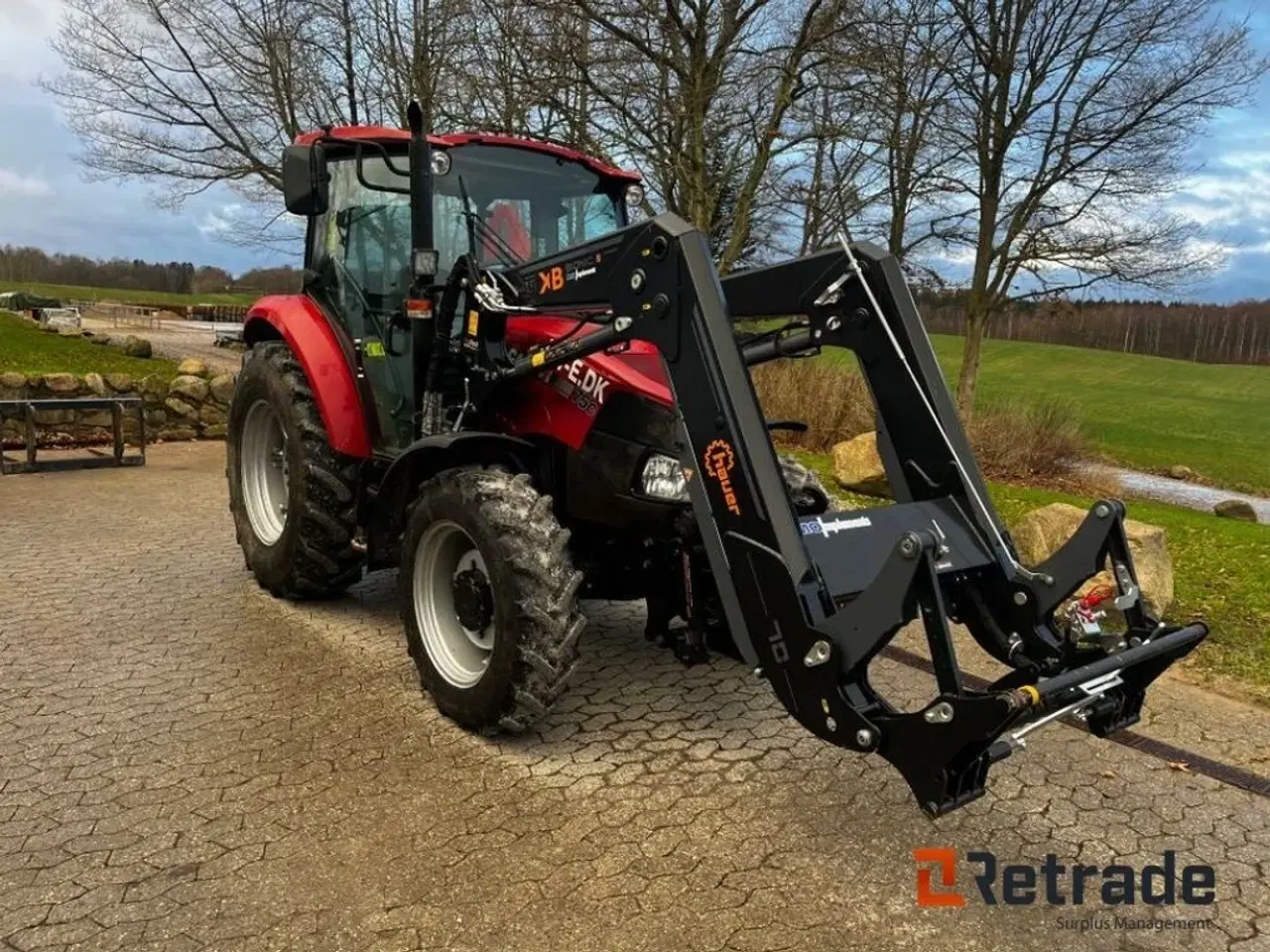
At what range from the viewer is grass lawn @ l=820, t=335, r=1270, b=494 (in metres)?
23.6

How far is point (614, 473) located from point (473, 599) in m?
0.75

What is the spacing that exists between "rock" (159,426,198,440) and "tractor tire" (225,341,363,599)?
7.08m

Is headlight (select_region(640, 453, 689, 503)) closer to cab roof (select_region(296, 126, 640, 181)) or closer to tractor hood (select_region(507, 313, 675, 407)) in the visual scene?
tractor hood (select_region(507, 313, 675, 407))

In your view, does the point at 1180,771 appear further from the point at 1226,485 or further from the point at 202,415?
the point at 1226,485

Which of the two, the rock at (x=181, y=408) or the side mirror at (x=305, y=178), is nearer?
the side mirror at (x=305, y=178)

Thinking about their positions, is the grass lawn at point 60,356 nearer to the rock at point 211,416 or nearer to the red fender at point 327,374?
the rock at point 211,416

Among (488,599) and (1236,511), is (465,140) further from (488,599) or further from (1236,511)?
(1236,511)

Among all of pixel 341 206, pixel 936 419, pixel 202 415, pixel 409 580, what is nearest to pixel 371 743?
pixel 409 580

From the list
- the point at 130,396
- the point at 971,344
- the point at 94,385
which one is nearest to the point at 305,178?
the point at 130,396

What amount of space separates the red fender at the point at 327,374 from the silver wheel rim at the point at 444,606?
1127mm

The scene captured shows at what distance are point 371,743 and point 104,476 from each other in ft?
24.5

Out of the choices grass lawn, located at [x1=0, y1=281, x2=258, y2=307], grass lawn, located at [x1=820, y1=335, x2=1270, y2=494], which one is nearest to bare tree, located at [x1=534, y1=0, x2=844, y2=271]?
grass lawn, located at [x1=820, y1=335, x2=1270, y2=494]

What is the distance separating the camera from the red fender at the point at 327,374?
16.2 ft

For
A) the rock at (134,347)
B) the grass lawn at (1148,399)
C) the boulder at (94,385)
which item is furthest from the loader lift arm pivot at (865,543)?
the rock at (134,347)
